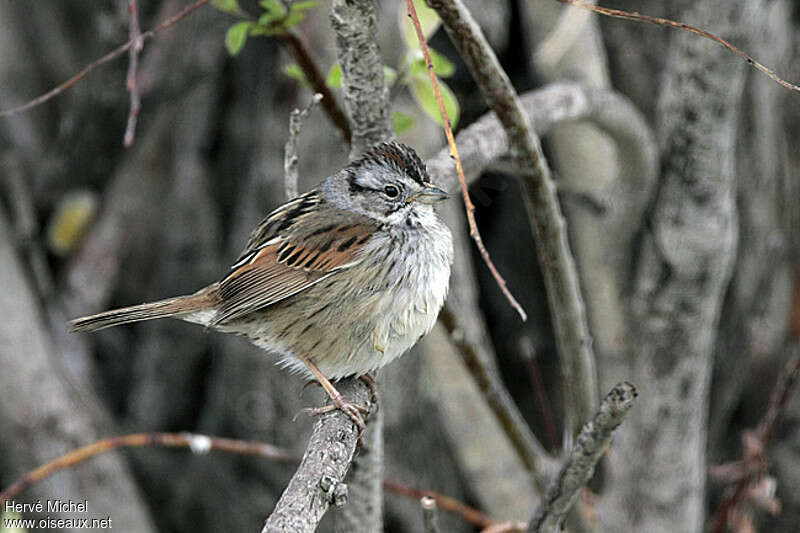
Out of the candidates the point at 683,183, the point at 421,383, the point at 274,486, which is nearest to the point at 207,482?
the point at 274,486

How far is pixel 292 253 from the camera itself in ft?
8.99

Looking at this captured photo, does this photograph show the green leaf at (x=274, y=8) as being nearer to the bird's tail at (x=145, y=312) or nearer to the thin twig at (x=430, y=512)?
the bird's tail at (x=145, y=312)

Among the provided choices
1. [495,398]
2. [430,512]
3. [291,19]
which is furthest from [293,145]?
[495,398]

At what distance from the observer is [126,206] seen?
5262mm

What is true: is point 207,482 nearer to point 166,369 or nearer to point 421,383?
point 166,369

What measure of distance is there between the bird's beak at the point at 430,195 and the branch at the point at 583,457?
72 cm

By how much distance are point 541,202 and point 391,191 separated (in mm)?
444

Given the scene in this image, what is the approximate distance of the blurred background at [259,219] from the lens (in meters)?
4.03

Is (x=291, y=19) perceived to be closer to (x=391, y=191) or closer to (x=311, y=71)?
(x=311, y=71)

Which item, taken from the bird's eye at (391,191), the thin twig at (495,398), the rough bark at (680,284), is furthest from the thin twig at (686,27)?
the rough bark at (680,284)

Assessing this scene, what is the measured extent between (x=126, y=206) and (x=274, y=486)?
1772mm

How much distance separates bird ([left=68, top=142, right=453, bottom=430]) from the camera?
8.27 ft

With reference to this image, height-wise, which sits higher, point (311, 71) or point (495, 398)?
point (311, 71)

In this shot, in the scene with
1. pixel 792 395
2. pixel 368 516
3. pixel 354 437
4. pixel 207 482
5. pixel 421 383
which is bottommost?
pixel 207 482
